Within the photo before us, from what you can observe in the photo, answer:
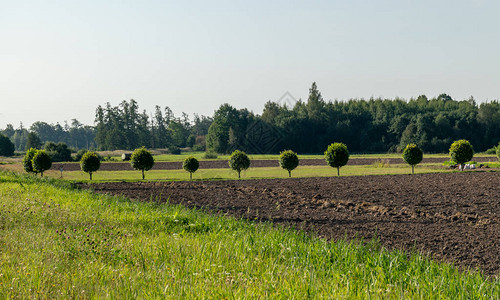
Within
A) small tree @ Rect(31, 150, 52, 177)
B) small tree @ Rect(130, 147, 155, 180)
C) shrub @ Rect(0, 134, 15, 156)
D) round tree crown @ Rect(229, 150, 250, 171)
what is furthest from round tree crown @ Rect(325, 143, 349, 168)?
shrub @ Rect(0, 134, 15, 156)

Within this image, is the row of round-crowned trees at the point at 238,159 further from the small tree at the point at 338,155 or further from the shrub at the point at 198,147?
the shrub at the point at 198,147

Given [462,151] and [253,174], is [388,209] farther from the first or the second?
[462,151]

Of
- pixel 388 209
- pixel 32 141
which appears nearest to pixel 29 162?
pixel 388 209

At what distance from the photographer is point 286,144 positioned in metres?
76.0

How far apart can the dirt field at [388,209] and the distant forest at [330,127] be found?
150ft

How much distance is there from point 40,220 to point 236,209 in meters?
6.98

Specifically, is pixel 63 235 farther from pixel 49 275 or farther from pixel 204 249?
pixel 204 249

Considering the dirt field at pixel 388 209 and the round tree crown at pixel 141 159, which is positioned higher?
the round tree crown at pixel 141 159

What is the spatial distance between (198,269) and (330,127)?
74.6m

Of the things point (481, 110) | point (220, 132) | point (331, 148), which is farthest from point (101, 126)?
point (481, 110)

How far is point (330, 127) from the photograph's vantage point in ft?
257

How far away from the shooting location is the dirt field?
9.59 m

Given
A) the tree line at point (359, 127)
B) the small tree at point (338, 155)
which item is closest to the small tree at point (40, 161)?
the small tree at point (338, 155)

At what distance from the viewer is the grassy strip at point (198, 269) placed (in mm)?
4816
